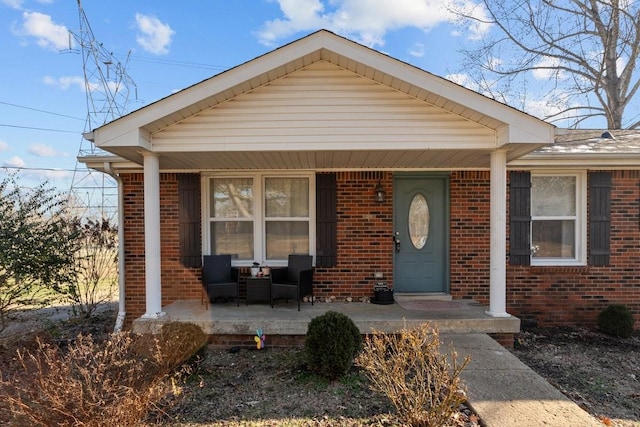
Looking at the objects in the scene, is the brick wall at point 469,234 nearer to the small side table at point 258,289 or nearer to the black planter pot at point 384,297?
the black planter pot at point 384,297

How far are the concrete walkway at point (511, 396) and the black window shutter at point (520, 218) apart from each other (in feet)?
8.28

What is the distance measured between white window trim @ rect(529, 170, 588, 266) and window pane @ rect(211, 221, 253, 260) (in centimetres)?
501

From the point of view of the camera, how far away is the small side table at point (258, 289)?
590 centimetres

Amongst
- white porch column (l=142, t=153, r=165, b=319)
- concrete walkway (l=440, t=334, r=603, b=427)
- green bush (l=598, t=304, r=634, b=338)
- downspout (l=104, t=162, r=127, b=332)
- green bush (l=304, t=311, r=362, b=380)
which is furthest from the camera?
downspout (l=104, t=162, r=127, b=332)

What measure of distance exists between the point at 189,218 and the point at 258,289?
1785mm

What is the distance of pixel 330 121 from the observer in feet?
15.6

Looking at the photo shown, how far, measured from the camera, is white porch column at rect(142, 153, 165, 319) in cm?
494

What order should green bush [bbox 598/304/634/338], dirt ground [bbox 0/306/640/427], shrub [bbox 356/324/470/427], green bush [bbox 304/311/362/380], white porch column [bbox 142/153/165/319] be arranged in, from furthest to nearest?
green bush [bbox 598/304/634/338], white porch column [bbox 142/153/165/319], green bush [bbox 304/311/362/380], dirt ground [bbox 0/306/640/427], shrub [bbox 356/324/470/427]

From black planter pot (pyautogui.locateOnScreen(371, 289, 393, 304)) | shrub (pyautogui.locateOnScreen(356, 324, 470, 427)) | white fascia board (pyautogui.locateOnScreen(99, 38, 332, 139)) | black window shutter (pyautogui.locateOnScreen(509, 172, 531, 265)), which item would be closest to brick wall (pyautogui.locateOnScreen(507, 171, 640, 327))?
black window shutter (pyautogui.locateOnScreen(509, 172, 531, 265))

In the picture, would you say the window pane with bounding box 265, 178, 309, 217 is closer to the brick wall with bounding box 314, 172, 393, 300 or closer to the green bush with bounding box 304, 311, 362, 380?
the brick wall with bounding box 314, 172, 393, 300

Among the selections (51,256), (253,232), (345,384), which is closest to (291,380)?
(345,384)

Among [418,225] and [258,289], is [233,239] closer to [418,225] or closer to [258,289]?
[258,289]

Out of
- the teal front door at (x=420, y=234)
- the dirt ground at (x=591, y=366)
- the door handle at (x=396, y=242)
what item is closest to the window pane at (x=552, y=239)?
the dirt ground at (x=591, y=366)

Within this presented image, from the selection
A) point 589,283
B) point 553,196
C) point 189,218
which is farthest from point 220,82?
point 589,283
